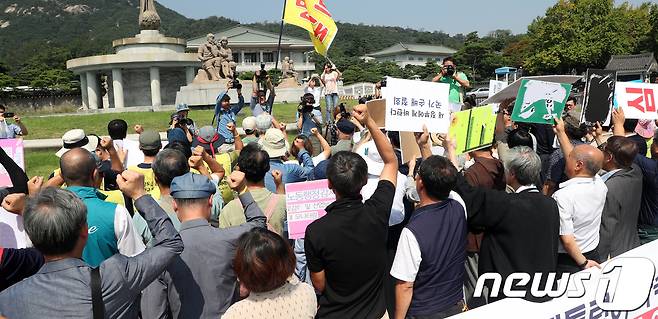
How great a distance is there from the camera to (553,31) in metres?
48.3

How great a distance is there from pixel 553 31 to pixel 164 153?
51706mm

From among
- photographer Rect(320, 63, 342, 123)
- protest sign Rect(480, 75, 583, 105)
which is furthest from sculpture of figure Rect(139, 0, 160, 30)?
protest sign Rect(480, 75, 583, 105)

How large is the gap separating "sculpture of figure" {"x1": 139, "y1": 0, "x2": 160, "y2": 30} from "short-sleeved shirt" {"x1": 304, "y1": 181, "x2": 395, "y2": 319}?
24.2m

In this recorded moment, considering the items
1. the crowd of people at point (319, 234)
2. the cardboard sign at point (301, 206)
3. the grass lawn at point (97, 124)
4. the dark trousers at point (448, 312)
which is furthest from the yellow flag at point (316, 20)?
the grass lawn at point (97, 124)

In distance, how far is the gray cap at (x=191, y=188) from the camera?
8.54 feet

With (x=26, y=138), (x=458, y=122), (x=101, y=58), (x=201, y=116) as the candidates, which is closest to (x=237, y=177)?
(x=458, y=122)

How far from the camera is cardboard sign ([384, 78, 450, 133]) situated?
11.6ft

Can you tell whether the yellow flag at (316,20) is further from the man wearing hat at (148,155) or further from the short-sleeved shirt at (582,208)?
the short-sleeved shirt at (582,208)

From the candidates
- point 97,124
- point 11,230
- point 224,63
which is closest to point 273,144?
point 11,230

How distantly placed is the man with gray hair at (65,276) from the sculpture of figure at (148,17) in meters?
24.4

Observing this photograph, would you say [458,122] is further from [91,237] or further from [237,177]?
[91,237]

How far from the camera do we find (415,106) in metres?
3.61

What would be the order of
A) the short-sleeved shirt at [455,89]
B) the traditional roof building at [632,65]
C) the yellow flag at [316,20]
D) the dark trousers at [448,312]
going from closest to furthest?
the dark trousers at [448,312]
the yellow flag at [316,20]
the short-sleeved shirt at [455,89]
the traditional roof building at [632,65]

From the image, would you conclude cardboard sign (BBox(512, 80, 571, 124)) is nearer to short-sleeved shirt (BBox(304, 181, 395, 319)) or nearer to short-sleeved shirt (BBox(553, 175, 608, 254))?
short-sleeved shirt (BBox(553, 175, 608, 254))
